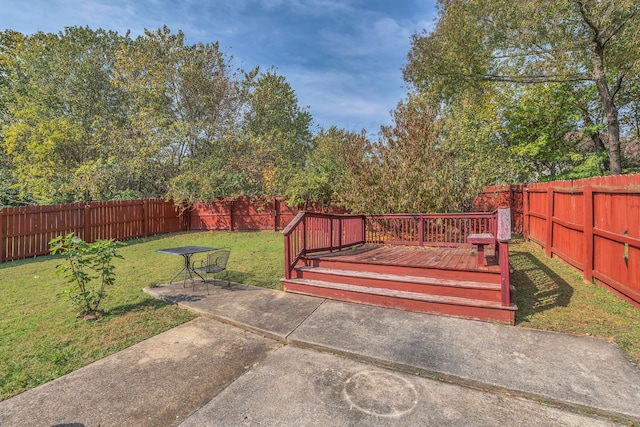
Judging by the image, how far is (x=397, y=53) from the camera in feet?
47.9

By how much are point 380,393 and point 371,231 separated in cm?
568

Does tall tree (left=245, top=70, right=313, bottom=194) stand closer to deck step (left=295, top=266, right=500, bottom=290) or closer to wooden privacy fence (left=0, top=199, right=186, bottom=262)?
wooden privacy fence (left=0, top=199, right=186, bottom=262)

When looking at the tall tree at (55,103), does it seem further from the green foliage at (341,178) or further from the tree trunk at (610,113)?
the tree trunk at (610,113)

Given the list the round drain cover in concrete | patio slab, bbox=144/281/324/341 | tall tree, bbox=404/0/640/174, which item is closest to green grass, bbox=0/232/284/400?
patio slab, bbox=144/281/324/341

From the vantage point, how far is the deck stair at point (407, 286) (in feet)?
12.4

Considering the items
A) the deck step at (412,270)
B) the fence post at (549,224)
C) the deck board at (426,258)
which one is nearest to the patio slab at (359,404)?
the deck step at (412,270)

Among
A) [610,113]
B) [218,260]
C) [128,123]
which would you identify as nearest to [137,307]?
[218,260]

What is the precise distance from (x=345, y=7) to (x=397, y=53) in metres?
5.42

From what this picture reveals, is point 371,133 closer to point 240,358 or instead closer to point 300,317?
point 300,317

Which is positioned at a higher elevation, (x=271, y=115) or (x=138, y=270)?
(x=271, y=115)

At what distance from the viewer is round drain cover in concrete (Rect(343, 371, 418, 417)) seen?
2.18m

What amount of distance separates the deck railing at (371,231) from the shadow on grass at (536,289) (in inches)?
26.4

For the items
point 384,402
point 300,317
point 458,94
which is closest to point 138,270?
point 300,317

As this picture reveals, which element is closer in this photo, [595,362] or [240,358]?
[595,362]
